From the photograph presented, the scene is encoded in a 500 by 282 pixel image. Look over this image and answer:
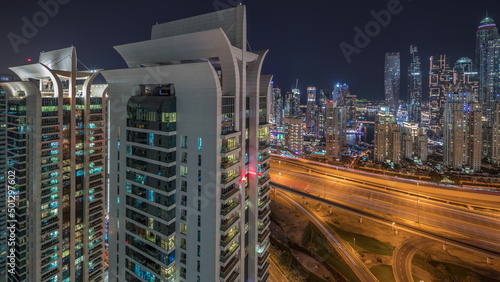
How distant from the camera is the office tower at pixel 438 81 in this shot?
128 metres

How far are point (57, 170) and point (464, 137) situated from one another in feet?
252

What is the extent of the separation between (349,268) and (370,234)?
9.08m

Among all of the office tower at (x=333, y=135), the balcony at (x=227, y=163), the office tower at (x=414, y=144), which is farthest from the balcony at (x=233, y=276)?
the office tower at (x=414, y=144)

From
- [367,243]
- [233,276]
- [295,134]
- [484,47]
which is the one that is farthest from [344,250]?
[484,47]

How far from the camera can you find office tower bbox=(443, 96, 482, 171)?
59.0 metres

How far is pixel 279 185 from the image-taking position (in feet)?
161

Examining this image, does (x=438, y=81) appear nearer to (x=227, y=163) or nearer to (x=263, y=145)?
(x=263, y=145)

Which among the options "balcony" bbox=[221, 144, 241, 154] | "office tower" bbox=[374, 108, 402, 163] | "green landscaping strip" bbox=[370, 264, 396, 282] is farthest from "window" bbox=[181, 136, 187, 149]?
"office tower" bbox=[374, 108, 402, 163]

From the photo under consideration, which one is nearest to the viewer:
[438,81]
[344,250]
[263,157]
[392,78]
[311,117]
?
[263,157]

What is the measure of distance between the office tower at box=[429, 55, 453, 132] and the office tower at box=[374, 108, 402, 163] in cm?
7285

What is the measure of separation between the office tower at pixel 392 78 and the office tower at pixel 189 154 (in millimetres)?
173574

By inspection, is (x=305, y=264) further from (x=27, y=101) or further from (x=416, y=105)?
(x=416, y=105)

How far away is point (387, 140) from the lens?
2675 inches

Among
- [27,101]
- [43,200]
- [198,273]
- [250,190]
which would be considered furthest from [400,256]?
[27,101]
